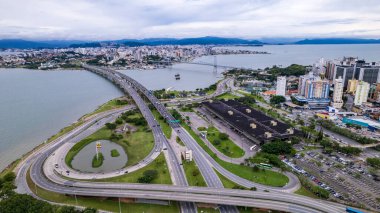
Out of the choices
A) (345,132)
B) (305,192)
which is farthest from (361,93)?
(305,192)

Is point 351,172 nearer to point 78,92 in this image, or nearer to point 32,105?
point 32,105

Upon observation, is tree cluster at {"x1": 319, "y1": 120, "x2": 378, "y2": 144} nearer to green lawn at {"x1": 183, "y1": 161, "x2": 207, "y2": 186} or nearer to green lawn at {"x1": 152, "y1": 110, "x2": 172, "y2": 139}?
green lawn at {"x1": 183, "y1": 161, "x2": 207, "y2": 186}

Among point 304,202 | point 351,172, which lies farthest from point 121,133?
point 351,172

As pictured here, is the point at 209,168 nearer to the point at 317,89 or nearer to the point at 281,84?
the point at 317,89

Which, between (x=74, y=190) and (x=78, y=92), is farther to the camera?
(x=78, y=92)

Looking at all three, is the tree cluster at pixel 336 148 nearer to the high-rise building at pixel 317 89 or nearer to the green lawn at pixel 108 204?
the green lawn at pixel 108 204

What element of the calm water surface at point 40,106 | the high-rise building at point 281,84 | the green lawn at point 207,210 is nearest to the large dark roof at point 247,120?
the green lawn at point 207,210
